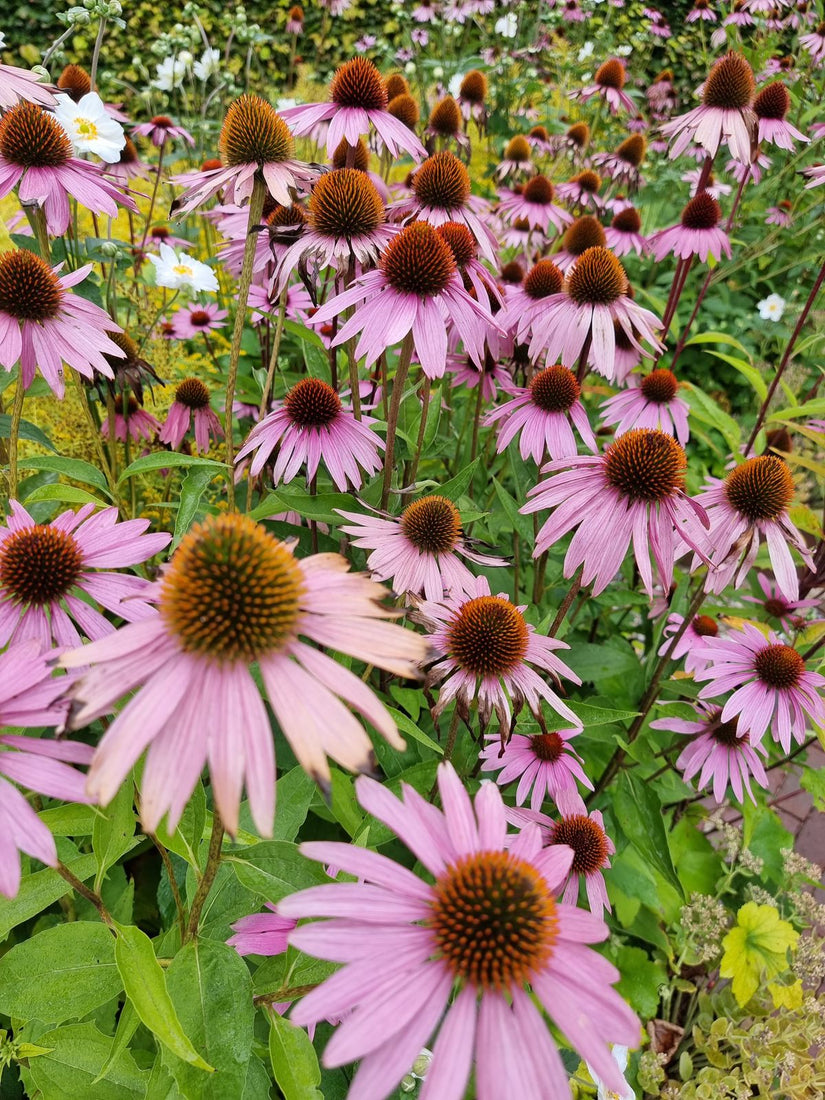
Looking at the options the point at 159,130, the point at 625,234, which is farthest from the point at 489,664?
the point at 159,130

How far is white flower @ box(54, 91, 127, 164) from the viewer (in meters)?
1.56

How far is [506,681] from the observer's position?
42.9 inches

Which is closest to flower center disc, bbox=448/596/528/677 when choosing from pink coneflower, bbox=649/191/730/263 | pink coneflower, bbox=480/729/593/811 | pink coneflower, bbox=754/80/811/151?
pink coneflower, bbox=480/729/593/811

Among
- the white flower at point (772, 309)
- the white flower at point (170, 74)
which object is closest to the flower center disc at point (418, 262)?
the white flower at point (170, 74)

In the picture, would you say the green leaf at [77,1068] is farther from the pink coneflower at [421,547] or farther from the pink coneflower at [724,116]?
the pink coneflower at [724,116]

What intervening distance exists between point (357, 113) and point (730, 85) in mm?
1100

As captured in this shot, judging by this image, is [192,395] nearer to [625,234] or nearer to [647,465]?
[647,465]

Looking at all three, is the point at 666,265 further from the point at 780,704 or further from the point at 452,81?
the point at 780,704

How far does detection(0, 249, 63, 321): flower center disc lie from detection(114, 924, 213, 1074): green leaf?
2.92ft

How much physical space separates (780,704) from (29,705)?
4.20ft

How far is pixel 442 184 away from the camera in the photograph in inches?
63.5

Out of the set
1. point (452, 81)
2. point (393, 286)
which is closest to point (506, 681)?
point (393, 286)

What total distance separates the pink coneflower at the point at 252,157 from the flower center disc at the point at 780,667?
3.90ft

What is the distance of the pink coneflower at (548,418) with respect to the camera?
60.1 inches
